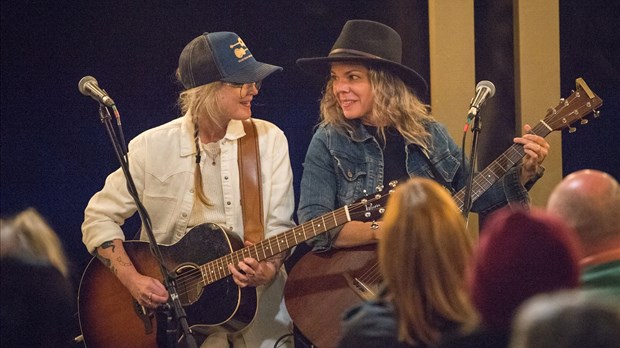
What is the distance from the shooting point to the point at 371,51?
4.96m

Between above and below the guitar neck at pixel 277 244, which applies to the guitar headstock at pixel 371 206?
above

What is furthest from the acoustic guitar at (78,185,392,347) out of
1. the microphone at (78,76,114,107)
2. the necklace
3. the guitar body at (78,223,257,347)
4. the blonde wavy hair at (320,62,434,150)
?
the microphone at (78,76,114,107)

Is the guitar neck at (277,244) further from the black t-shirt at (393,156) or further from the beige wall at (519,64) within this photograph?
the beige wall at (519,64)

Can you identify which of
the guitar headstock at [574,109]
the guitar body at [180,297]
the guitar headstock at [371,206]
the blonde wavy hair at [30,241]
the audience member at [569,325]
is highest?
the audience member at [569,325]

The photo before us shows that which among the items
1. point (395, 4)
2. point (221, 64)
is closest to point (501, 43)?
point (395, 4)

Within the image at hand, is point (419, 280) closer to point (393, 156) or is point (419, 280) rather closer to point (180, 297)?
point (393, 156)

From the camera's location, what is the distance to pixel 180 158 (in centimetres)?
504

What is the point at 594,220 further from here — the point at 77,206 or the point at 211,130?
the point at 77,206

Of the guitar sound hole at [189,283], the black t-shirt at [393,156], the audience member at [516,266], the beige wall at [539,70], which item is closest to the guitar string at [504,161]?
the black t-shirt at [393,156]

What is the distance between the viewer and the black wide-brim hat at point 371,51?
4.93 meters

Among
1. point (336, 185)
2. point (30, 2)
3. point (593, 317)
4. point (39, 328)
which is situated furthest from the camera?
point (30, 2)

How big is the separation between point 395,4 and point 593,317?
13.8ft

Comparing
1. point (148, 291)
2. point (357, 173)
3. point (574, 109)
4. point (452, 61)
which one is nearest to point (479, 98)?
point (574, 109)

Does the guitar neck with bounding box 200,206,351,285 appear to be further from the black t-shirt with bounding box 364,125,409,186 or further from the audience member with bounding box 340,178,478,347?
the audience member with bounding box 340,178,478,347
